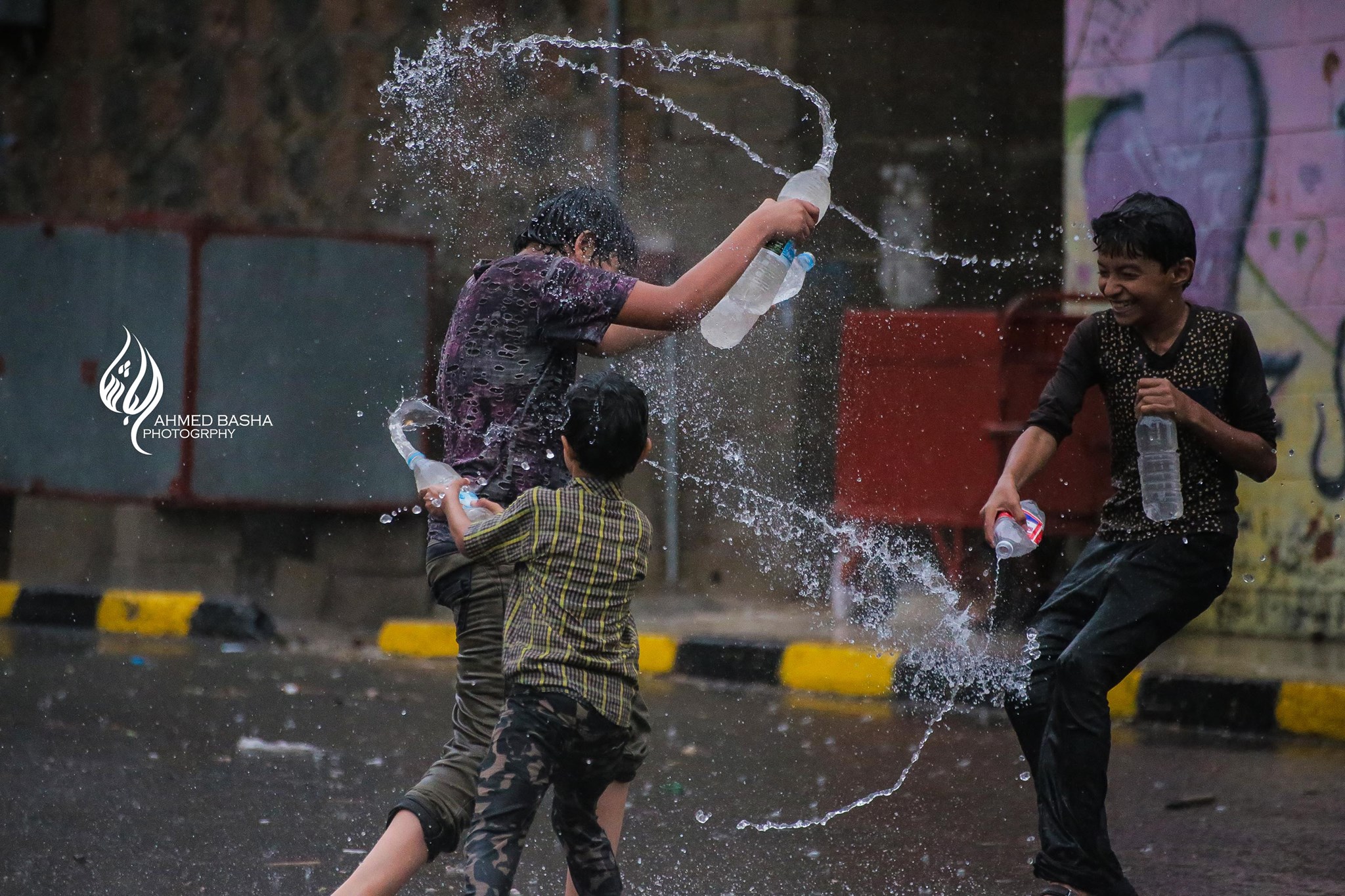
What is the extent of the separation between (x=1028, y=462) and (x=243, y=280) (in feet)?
22.2

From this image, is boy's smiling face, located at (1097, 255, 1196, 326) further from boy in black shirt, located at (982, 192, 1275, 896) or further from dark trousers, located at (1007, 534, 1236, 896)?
dark trousers, located at (1007, 534, 1236, 896)

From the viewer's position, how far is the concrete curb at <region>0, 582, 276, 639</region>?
9.29 m

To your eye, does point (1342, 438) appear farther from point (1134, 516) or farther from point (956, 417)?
point (1134, 516)

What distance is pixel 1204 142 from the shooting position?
335 inches

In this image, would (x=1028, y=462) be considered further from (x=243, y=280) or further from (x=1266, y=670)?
(x=243, y=280)

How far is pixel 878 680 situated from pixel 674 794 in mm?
2477

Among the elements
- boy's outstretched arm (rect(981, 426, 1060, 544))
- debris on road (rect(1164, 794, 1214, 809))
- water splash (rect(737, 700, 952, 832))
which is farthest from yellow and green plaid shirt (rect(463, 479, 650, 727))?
debris on road (rect(1164, 794, 1214, 809))

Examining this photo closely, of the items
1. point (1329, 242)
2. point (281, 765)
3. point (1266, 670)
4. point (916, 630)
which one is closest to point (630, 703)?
point (281, 765)

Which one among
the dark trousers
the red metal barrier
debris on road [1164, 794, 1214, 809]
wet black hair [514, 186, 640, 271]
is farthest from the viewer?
the red metal barrier

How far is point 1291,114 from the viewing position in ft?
27.1

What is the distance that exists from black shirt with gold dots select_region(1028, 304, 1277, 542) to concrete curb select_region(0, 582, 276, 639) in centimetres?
619

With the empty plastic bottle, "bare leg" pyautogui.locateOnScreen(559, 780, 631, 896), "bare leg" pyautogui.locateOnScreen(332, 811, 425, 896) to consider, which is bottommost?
"bare leg" pyautogui.locateOnScreen(332, 811, 425, 896)

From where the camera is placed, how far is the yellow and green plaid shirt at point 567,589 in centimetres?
320

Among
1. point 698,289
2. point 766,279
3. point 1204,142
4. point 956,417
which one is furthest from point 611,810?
point 1204,142
